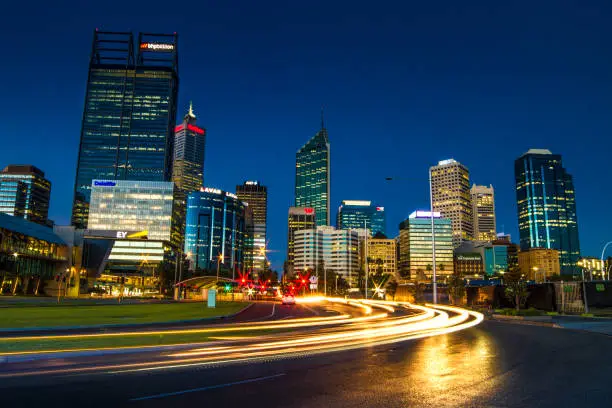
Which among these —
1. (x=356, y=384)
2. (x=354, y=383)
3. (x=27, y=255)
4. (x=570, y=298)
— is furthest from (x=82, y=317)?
(x=27, y=255)

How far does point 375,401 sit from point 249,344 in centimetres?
1008

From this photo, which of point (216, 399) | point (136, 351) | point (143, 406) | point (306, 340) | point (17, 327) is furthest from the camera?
point (17, 327)

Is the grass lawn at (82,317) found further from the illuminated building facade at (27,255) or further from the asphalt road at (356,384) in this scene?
the illuminated building facade at (27,255)

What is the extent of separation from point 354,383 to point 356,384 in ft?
0.41

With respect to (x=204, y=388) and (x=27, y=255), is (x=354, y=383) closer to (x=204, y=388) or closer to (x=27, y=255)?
(x=204, y=388)

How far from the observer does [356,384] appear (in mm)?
10305

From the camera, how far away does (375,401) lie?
8672 millimetres

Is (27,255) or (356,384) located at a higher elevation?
(27,255)

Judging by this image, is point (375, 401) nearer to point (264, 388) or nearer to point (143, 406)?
point (264, 388)

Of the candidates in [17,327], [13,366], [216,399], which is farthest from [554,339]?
[17,327]

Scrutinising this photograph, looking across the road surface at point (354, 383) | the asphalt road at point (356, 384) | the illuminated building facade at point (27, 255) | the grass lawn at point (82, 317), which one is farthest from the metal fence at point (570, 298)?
the illuminated building facade at point (27, 255)

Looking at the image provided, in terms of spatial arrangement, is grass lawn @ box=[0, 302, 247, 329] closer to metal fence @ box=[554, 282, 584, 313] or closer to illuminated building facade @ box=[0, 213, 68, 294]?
metal fence @ box=[554, 282, 584, 313]

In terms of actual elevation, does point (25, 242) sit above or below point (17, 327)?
above

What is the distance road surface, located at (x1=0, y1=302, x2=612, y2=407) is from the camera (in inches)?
341
